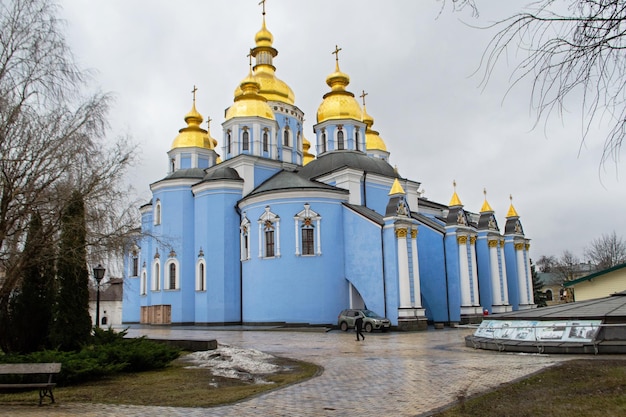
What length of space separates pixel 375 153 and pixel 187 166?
16.7 m

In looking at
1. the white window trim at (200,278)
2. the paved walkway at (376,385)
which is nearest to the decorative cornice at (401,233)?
the paved walkway at (376,385)

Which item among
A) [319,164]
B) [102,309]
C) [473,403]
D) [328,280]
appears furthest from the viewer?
[102,309]

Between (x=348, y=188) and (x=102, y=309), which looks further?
(x=102, y=309)

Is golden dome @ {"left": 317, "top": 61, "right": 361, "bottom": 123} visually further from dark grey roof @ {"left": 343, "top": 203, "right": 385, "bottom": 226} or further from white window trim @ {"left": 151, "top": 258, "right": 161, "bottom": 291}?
white window trim @ {"left": 151, "top": 258, "right": 161, "bottom": 291}

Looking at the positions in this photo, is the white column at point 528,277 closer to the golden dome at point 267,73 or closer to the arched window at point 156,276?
the golden dome at point 267,73

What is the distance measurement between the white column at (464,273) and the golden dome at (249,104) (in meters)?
14.6

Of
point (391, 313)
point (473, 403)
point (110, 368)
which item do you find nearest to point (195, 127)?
point (391, 313)

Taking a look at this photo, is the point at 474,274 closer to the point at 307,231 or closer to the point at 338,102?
the point at 307,231

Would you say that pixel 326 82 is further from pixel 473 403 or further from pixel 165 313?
pixel 473 403

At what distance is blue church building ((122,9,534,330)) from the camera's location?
28938mm

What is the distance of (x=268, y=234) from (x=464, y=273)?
423 inches

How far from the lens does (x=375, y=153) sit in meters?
47.8

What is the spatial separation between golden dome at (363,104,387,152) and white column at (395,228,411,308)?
21.4 m

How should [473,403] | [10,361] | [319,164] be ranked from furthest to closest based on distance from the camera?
[319,164]
[10,361]
[473,403]
